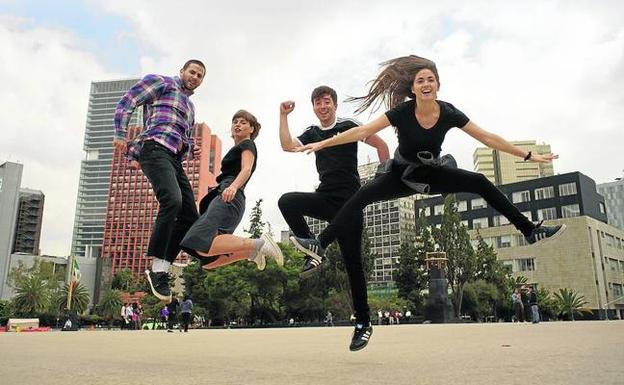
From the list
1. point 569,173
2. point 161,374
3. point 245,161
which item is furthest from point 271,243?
point 569,173

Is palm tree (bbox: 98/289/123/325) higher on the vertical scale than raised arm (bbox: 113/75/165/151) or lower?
lower

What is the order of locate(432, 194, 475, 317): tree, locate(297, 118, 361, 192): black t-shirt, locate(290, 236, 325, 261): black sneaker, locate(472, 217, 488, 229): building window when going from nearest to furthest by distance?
1. locate(290, 236, 325, 261): black sneaker
2. locate(297, 118, 361, 192): black t-shirt
3. locate(432, 194, 475, 317): tree
4. locate(472, 217, 488, 229): building window

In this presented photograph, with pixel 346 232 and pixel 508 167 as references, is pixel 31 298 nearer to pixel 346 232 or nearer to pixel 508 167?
pixel 346 232

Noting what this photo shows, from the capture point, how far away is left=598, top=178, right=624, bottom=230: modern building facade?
156 meters

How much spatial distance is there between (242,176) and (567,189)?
260 feet

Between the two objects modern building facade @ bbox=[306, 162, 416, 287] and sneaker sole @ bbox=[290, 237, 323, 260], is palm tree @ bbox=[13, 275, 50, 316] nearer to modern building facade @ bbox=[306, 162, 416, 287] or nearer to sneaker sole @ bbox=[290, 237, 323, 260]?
modern building facade @ bbox=[306, 162, 416, 287]

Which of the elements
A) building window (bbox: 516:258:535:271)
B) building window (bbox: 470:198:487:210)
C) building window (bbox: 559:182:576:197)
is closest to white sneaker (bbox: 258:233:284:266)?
building window (bbox: 516:258:535:271)

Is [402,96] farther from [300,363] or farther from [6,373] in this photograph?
[6,373]

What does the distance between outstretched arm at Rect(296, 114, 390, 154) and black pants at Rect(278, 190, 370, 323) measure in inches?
30.6

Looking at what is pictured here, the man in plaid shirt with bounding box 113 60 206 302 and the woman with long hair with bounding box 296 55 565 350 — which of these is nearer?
the woman with long hair with bounding box 296 55 565 350

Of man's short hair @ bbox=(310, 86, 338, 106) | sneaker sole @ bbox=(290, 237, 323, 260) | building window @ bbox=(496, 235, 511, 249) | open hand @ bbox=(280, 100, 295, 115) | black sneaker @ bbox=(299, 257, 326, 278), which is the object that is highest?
building window @ bbox=(496, 235, 511, 249)

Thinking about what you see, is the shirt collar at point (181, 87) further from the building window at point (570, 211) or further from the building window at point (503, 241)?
the building window at point (503, 241)

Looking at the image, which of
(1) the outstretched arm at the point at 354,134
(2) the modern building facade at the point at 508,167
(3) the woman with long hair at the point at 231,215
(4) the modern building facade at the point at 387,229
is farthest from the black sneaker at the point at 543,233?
(2) the modern building facade at the point at 508,167

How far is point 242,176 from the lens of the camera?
18.0 ft
